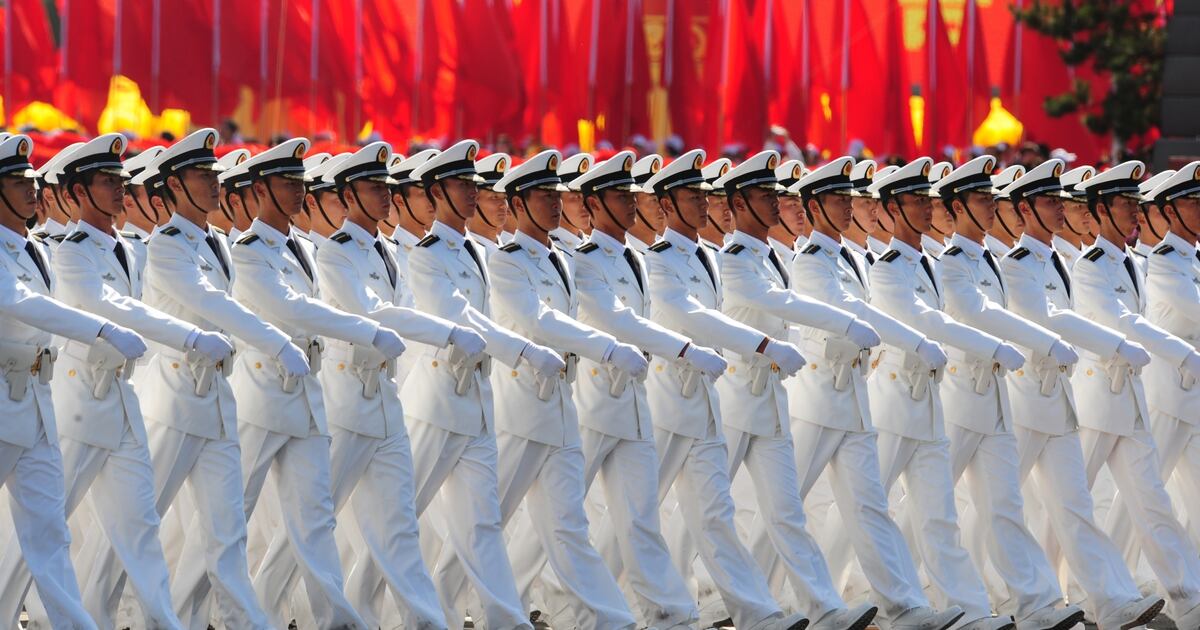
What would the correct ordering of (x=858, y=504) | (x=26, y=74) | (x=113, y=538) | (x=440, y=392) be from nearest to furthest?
(x=113, y=538) → (x=440, y=392) → (x=858, y=504) → (x=26, y=74)

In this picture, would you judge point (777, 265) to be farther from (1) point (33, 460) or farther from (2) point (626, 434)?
(1) point (33, 460)

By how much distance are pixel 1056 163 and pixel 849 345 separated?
1754 mm

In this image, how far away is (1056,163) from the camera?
1130 cm

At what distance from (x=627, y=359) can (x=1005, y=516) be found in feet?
7.29

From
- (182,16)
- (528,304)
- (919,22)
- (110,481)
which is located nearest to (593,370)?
(528,304)

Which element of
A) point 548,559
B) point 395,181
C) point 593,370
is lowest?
point 548,559

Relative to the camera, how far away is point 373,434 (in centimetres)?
923

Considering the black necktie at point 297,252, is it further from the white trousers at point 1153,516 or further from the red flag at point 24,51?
the red flag at point 24,51

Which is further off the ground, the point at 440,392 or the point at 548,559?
the point at 440,392

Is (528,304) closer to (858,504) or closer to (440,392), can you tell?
(440,392)

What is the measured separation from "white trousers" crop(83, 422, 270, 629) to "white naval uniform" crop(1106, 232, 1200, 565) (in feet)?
15.0

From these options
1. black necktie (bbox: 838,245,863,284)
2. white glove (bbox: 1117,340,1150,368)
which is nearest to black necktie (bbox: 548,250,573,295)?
black necktie (bbox: 838,245,863,284)

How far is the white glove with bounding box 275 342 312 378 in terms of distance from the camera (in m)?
8.56

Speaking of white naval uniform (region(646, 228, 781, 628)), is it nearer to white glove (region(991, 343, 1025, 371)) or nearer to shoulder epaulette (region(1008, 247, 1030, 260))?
white glove (region(991, 343, 1025, 371))
